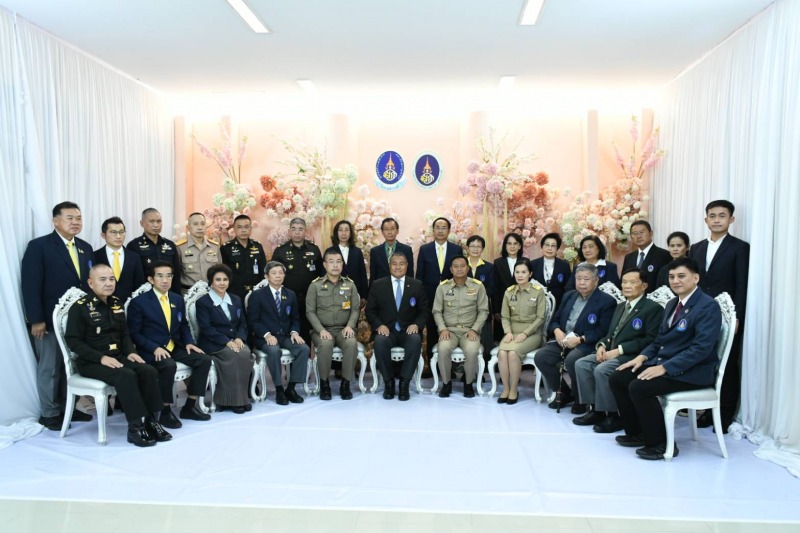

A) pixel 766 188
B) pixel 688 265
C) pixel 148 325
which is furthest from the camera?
pixel 148 325

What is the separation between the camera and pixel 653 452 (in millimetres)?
4023

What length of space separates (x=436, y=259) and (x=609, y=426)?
2.63 m

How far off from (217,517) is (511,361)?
3165 millimetres

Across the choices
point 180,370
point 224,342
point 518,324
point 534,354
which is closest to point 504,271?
point 518,324

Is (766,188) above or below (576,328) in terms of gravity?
above

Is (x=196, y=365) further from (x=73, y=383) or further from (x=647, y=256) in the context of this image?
(x=647, y=256)

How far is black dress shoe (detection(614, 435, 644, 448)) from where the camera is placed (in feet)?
14.0

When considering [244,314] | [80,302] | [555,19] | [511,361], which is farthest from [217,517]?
[555,19]

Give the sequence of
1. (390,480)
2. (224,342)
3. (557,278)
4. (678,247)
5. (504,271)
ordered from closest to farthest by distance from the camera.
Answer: (390,480)
(224,342)
(678,247)
(557,278)
(504,271)

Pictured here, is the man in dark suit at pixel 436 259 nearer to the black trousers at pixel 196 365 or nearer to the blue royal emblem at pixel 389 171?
the blue royal emblem at pixel 389 171

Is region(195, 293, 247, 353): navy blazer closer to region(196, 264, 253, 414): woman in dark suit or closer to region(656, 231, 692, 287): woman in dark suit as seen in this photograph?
region(196, 264, 253, 414): woman in dark suit

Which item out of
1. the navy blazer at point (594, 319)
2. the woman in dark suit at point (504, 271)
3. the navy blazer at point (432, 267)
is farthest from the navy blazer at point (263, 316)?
the navy blazer at point (594, 319)

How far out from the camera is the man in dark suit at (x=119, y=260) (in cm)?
525

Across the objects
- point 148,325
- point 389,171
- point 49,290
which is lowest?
point 148,325
